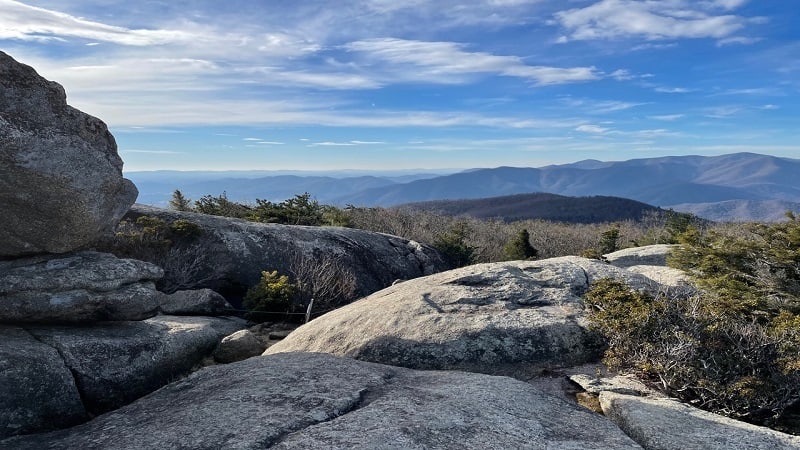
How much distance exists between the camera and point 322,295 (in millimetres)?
20734

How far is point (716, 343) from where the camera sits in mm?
9188

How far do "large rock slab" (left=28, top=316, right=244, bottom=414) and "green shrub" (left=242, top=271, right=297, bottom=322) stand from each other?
16.8 ft

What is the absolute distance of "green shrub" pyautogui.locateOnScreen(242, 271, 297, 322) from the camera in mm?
18398

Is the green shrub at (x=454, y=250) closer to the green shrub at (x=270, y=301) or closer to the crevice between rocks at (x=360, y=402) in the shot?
the green shrub at (x=270, y=301)

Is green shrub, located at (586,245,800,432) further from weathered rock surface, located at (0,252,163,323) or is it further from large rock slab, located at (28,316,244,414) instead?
weathered rock surface, located at (0,252,163,323)

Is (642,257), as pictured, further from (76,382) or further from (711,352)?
(76,382)

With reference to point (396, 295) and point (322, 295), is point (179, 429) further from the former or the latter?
point (322, 295)

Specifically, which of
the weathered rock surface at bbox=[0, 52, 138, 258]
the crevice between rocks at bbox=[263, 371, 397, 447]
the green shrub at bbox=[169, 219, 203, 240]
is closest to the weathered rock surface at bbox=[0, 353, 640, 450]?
the crevice between rocks at bbox=[263, 371, 397, 447]

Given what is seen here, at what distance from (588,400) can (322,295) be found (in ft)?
43.2

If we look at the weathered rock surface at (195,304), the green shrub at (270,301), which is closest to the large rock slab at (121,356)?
the weathered rock surface at (195,304)

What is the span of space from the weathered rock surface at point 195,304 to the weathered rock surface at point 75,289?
215 inches

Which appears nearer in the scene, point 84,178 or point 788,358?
point 788,358

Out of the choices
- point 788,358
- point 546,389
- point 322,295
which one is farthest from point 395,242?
point 788,358

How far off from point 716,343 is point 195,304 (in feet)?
51.4
